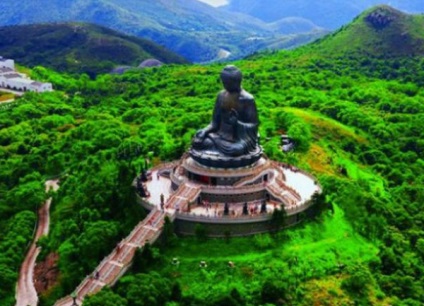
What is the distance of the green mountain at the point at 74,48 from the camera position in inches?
5418

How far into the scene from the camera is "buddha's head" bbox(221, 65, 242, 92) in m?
42.4

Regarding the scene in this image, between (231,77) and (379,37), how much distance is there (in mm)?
89980

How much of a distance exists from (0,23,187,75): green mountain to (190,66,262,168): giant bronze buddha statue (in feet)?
304

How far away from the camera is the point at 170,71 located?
111m

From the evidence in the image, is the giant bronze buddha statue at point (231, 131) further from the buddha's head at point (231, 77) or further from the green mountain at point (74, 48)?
the green mountain at point (74, 48)

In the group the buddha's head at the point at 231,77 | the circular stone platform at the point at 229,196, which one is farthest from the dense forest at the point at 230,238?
the buddha's head at the point at 231,77

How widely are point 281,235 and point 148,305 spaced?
10.6 metres

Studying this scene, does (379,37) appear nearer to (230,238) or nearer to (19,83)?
(19,83)

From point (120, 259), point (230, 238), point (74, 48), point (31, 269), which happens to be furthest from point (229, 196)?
point (74, 48)

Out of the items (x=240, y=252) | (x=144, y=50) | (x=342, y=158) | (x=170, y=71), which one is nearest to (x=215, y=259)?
(x=240, y=252)

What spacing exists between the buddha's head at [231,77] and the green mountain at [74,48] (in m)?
92.9

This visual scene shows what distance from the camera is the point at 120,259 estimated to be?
34.9m

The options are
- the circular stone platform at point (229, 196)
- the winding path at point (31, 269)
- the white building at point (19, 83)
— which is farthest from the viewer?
the white building at point (19, 83)

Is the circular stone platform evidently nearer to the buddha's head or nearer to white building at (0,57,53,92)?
the buddha's head
